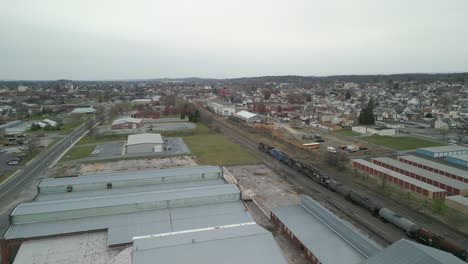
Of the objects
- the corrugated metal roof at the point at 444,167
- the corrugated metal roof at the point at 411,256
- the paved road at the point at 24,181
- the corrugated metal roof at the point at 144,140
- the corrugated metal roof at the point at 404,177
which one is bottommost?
the paved road at the point at 24,181

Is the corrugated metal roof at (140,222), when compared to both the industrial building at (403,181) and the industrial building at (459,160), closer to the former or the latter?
the industrial building at (403,181)

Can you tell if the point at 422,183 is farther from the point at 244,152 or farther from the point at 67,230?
the point at 67,230

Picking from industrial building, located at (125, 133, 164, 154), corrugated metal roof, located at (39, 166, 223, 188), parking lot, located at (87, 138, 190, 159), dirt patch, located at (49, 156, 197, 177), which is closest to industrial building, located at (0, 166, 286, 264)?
corrugated metal roof, located at (39, 166, 223, 188)

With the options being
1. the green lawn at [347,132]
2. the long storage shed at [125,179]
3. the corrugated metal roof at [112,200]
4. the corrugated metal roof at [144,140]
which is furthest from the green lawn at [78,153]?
the green lawn at [347,132]

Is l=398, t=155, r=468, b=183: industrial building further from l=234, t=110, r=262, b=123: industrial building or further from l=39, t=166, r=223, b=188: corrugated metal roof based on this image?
l=234, t=110, r=262, b=123: industrial building

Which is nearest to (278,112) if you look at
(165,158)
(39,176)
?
(165,158)
